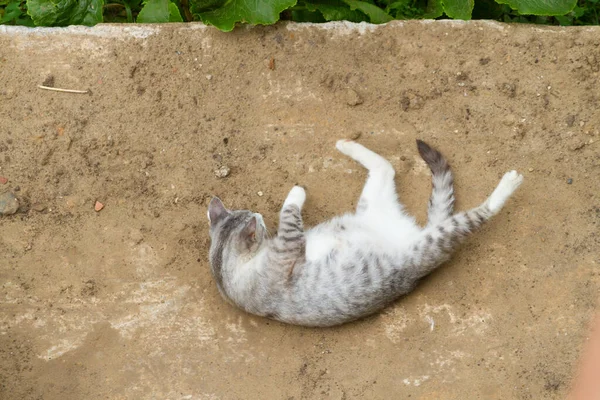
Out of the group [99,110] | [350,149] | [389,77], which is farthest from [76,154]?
[389,77]

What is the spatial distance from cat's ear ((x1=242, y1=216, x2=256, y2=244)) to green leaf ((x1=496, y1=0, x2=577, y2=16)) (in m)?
2.01

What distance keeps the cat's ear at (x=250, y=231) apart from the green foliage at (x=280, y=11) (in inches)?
46.7

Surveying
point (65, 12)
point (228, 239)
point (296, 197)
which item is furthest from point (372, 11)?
point (65, 12)

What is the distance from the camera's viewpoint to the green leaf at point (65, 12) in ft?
12.5

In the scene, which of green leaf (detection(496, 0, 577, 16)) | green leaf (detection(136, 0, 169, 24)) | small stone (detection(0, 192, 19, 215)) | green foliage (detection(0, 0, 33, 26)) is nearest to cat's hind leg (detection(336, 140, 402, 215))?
green leaf (detection(496, 0, 577, 16))

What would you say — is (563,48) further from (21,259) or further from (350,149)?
(21,259)

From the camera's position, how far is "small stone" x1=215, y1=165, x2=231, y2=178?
11.8 ft

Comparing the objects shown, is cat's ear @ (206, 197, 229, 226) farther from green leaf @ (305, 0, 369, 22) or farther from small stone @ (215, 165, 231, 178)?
green leaf @ (305, 0, 369, 22)

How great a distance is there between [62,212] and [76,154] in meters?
0.38

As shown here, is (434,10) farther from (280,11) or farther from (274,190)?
(274,190)

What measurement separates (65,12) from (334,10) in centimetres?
181

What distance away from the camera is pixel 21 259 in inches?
138

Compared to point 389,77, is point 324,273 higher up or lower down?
lower down

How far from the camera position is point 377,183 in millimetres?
3498
